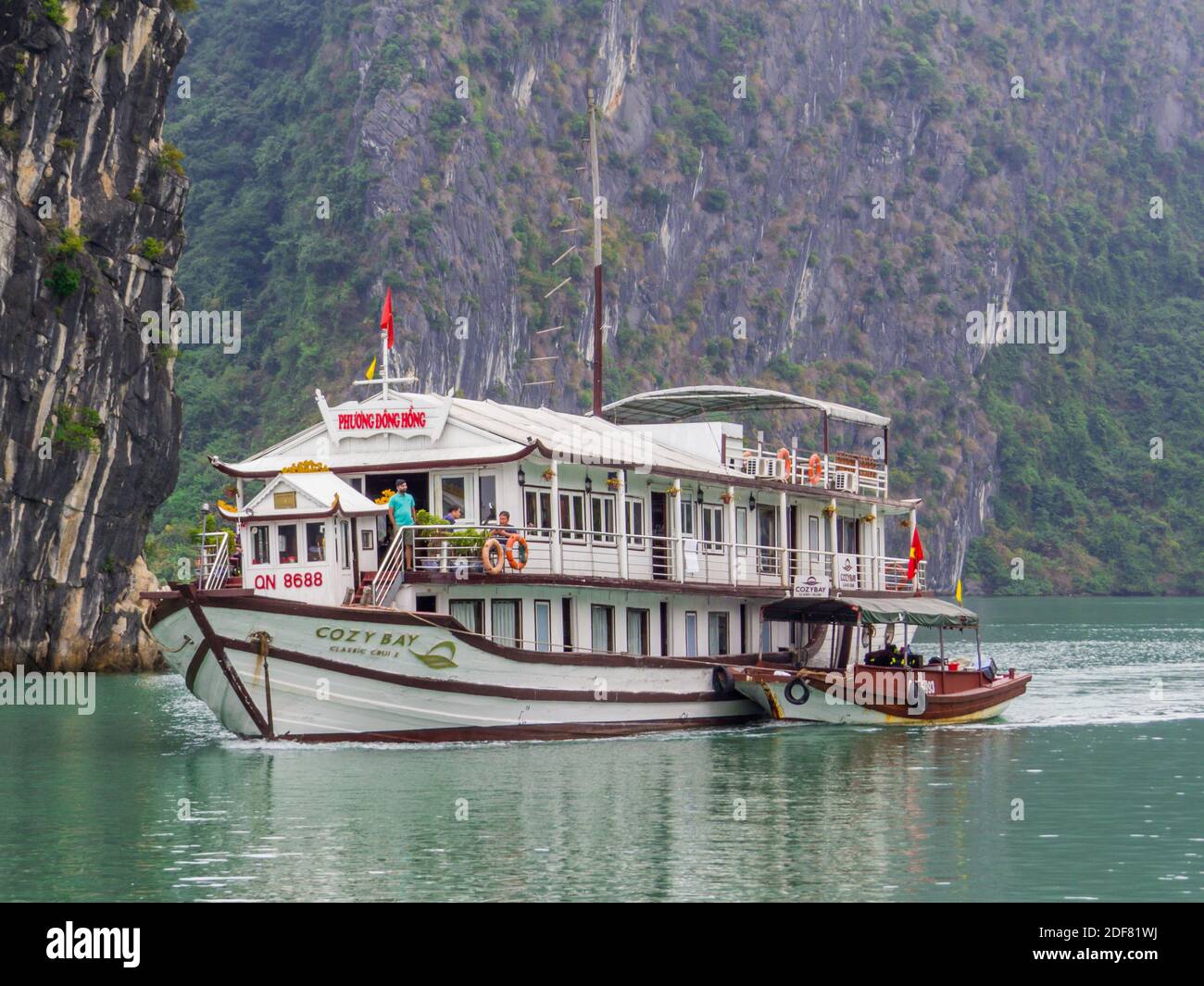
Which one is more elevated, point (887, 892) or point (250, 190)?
point (250, 190)

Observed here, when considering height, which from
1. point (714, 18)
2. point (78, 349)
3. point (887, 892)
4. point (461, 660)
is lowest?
point (887, 892)

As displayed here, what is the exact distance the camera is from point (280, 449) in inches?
1330

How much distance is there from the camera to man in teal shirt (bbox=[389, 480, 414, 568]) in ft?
100

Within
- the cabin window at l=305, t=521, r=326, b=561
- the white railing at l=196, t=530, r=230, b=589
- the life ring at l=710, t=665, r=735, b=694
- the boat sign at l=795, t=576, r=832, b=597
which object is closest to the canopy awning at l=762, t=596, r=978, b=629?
the boat sign at l=795, t=576, r=832, b=597

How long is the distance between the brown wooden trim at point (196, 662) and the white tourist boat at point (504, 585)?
88 millimetres

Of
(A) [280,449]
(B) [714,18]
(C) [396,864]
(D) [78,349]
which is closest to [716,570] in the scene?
(A) [280,449]

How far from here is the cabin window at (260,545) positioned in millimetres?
30109

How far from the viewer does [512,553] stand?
3061 cm

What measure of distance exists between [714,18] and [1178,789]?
6327 inches

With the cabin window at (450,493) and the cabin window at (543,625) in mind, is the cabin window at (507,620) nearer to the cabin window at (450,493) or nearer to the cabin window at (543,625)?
the cabin window at (543,625)

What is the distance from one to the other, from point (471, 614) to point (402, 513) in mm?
2202

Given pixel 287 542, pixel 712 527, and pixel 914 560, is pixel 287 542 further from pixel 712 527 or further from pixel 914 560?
pixel 914 560

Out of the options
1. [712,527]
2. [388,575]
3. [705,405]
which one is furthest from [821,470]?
[388,575]
